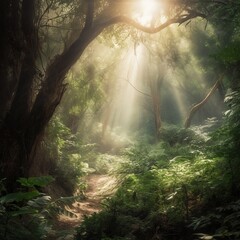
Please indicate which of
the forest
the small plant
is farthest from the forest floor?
the small plant

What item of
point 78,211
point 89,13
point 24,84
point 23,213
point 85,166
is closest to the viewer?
point 23,213

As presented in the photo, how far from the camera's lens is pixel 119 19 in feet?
26.7

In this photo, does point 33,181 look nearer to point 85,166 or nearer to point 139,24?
point 139,24

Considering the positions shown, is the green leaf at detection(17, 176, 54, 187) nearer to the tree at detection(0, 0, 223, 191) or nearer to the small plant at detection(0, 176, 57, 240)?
the small plant at detection(0, 176, 57, 240)

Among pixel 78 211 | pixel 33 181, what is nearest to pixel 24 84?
pixel 33 181

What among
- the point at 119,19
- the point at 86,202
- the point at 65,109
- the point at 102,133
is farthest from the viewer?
the point at 102,133

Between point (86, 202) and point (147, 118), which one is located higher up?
point (147, 118)

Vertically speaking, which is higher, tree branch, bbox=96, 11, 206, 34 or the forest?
tree branch, bbox=96, 11, 206, 34

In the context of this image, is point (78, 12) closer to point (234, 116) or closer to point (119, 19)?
point (119, 19)

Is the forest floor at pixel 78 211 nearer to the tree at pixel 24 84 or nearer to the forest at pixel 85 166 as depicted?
the forest at pixel 85 166

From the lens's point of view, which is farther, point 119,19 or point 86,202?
point 86,202

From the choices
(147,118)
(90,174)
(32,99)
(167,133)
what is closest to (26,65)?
(32,99)

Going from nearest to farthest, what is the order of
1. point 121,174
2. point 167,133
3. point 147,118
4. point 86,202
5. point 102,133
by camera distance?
1. point 86,202
2. point 121,174
3. point 167,133
4. point 102,133
5. point 147,118

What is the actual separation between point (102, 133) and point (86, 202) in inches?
800
